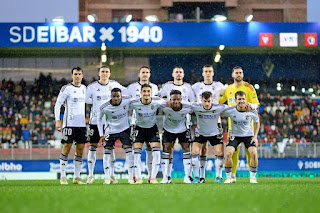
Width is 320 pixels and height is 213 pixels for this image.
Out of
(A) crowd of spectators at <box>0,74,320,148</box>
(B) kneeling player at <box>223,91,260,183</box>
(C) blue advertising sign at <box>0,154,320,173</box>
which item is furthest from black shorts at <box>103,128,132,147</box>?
(A) crowd of spectators at <box>0,74,320,148</box>

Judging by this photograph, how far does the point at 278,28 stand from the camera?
27906 millimetres

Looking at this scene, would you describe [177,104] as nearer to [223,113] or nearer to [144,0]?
[223,113]


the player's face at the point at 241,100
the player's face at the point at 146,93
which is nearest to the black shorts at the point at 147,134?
the player's face at the point at 146,93

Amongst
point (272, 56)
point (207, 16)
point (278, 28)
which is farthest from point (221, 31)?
point (207, 16)

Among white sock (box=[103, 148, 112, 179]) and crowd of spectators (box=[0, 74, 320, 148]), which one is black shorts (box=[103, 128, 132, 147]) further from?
crowd of spectators (box=[0, 74, 320, 148])

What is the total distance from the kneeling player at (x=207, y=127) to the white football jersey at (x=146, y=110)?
2.50 ft

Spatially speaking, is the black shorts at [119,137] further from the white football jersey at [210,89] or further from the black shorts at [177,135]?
the white football jersey at [210,89]

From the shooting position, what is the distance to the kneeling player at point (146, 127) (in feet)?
41.8

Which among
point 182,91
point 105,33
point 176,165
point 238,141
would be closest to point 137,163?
point 182,91

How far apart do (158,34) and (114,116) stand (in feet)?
50.9

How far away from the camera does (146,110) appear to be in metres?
12.9

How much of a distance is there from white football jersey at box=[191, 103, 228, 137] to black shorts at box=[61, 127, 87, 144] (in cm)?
233

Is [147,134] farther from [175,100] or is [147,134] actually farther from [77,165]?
[77,165]

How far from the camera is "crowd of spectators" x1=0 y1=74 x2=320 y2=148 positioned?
2672 cm
